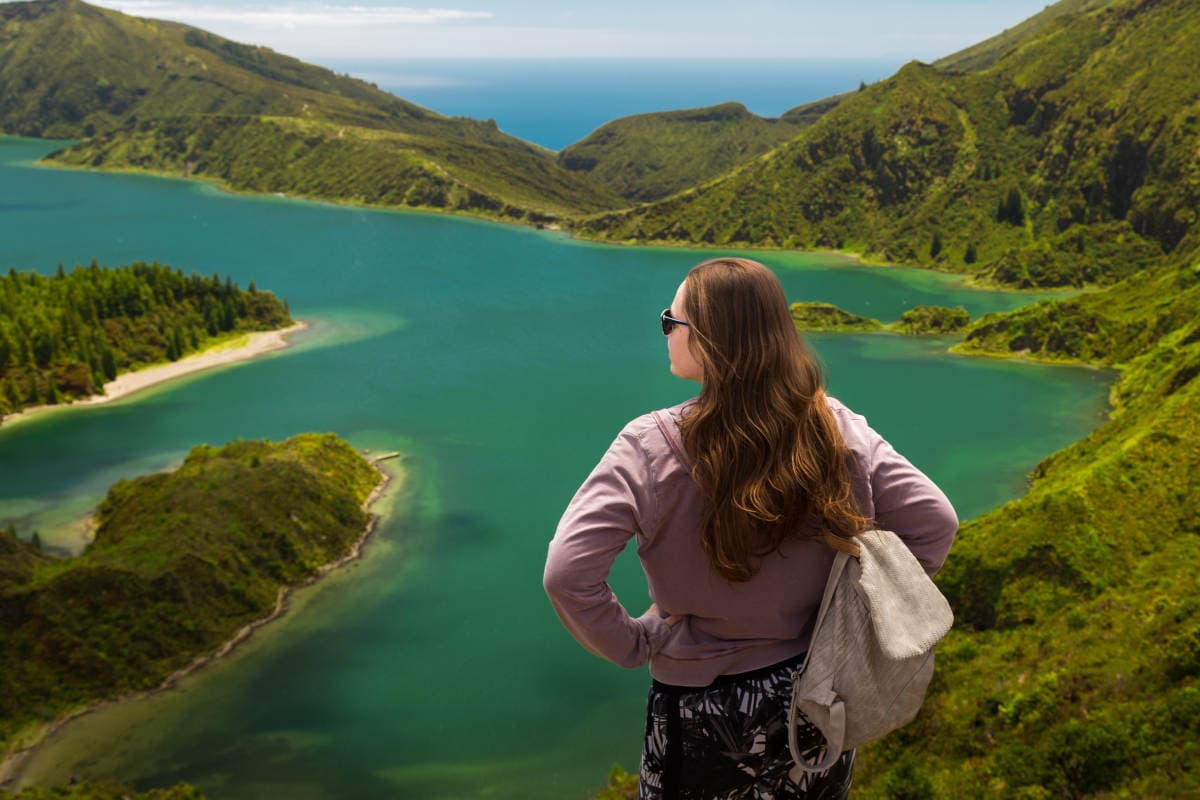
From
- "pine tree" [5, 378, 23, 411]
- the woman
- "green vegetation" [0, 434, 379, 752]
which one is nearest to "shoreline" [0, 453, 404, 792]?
"green vegetation" [0, 434, 379, 752]

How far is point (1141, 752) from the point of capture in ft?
40.2

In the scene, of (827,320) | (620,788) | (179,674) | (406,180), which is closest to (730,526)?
(620,788)

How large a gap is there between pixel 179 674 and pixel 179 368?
45.5 m

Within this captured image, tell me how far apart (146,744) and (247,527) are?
453 inches

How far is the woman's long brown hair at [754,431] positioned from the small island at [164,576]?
27.6m

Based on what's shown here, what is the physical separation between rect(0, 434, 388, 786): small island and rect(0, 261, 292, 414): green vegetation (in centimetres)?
2483

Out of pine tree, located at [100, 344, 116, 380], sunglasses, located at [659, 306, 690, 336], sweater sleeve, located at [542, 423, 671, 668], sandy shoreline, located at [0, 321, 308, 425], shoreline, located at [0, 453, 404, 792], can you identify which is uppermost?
sunglasses, located at [659, 306, 690, 336]

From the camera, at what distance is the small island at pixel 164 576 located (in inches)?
1107

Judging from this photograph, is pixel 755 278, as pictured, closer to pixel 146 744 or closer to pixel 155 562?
pixel 146 744

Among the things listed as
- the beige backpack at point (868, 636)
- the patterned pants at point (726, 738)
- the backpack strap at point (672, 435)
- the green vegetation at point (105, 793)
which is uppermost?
the backpack strap at point (672, 435)

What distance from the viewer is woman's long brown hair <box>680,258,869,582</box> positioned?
3.89 metres

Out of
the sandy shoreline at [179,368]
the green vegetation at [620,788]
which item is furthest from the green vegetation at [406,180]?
the green vegetation at [620,788]

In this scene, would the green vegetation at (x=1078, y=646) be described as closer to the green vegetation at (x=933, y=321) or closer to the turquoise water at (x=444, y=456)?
the turquoise water at (x=444, y=456)

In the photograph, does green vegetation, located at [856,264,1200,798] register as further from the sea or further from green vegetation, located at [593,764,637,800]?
the sea
